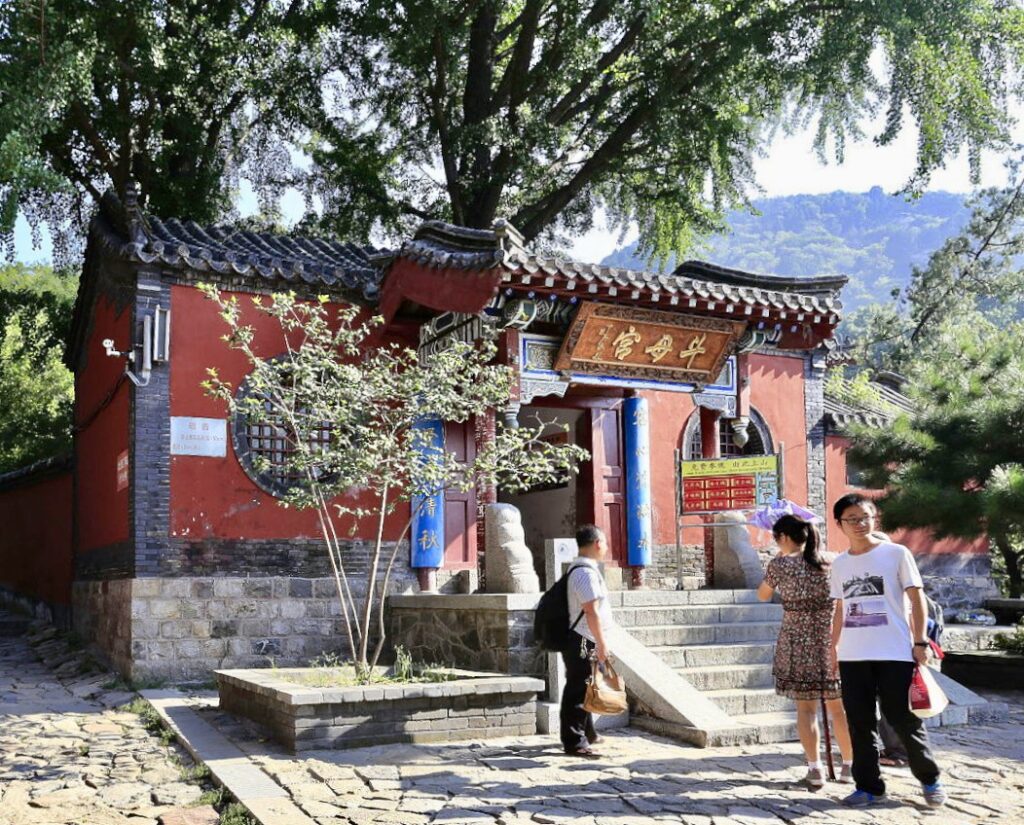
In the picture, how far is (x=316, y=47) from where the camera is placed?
1664 cm

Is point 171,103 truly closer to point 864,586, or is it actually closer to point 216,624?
point 216,624

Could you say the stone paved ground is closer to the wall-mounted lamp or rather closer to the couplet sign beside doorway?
the couplet sign beside doorway

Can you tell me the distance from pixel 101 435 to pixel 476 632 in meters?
5.67

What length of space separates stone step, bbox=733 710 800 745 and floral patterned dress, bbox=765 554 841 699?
118cm

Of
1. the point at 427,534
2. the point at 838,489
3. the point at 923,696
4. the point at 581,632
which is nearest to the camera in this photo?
the point at 923,696

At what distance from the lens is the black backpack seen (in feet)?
21.8

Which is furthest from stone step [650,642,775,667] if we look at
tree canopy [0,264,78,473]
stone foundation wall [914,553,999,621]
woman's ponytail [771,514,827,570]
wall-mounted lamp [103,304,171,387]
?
tree canopy [0,264,78,473]

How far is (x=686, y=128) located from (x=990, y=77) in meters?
4.07

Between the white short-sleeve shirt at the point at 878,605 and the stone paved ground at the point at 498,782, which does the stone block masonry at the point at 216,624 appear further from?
the white short-sleeve shirt at the point at 878,605

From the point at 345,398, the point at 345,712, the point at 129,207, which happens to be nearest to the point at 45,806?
the point at 345,712

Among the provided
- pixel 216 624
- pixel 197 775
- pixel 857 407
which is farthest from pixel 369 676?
pixel 857 407

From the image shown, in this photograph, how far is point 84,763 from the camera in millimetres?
6590

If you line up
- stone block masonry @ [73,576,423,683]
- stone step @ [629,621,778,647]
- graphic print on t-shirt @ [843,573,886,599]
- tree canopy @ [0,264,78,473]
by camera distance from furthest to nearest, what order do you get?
tree canopy @ [0,264,78,473] < stone block masonry @ [73,576,423,683] < stone step @ [629,621,778,647] < graphic print on t-shirt @ [843,573,886,599]

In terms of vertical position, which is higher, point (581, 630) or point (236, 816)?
point (581, 630)
